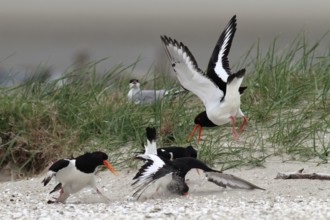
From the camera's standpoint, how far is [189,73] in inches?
250

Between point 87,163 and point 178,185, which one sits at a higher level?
point 87,163

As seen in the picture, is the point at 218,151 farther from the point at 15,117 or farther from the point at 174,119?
the point at 15,117

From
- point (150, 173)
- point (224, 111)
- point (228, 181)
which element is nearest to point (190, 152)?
point (224, 111)

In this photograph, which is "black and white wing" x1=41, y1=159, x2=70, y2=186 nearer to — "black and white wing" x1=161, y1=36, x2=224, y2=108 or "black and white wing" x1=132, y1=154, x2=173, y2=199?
"black and white wing" x1=132, y1=154, x2=173, y2=199

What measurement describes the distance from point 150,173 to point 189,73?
963 millimetres

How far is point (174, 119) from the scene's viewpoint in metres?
7.30

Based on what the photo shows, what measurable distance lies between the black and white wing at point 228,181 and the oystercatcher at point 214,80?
2.58 feet

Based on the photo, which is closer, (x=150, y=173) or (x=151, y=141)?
(x=150, y=173)

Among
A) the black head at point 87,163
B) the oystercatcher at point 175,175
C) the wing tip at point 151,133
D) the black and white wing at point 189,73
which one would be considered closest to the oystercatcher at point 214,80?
the black and white wing at point 189,73

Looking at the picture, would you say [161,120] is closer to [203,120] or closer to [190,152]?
[203,120]

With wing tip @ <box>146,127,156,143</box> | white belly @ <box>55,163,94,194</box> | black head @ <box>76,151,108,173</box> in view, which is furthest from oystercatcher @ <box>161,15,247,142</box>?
white belly @ <box>55,163,94,194</box>

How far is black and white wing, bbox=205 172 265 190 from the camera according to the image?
578 centimetres

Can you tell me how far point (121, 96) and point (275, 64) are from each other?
1397 mm

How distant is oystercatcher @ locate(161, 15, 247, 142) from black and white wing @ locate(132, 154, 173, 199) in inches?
30.0
